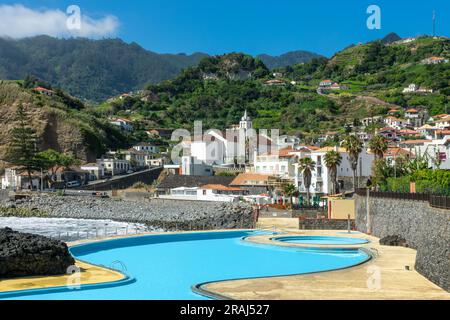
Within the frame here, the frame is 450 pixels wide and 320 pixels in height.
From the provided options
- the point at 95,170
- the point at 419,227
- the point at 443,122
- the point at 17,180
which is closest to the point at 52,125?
the point at 95,170

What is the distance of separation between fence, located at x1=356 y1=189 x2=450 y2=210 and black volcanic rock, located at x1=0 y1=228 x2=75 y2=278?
39.0 ft

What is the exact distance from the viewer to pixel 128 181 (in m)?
79.6

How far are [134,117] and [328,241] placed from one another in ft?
356

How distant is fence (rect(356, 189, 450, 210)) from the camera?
1717 cm

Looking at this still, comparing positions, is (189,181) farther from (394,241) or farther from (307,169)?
(394,241)

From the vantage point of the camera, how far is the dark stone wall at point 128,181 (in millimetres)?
74875

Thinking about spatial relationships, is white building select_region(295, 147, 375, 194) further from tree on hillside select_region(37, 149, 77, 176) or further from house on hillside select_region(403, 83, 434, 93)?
house on hillside select_region(403, 83, 434, 93)

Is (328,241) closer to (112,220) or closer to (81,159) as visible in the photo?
(112,220)

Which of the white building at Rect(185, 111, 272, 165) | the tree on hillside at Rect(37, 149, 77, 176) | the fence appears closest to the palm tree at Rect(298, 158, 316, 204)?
the fence

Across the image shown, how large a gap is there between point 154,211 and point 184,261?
32428 mm

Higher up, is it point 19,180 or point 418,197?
point 19,180

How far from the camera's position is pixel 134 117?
13525 centimetres

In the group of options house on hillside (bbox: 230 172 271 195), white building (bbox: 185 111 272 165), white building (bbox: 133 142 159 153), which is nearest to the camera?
house on hillside (bbox: 230 172 271 195)

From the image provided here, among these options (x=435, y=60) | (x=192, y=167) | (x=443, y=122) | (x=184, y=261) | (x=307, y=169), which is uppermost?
(x=435, y=60)
